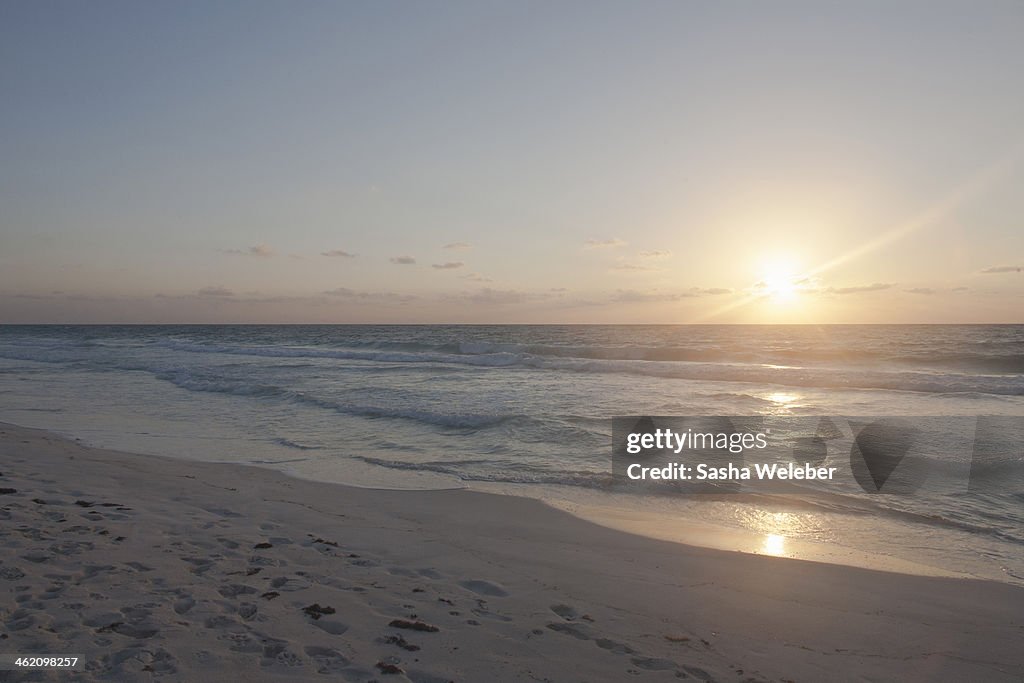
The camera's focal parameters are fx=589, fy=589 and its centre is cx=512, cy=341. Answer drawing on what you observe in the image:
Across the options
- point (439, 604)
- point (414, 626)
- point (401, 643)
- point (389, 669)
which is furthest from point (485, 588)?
point (389, 669)

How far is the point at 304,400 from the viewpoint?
15.7 meters

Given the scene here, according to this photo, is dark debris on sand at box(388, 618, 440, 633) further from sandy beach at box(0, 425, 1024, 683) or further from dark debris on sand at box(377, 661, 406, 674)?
dark debris on sand at box(377, 661, 406, 674)

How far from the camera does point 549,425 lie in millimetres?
11758

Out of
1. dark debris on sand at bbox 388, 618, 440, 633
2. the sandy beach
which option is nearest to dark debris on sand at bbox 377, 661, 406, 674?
the sandy beach

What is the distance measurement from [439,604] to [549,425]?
7.83m

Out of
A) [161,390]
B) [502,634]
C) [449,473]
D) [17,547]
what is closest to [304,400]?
[161,390]

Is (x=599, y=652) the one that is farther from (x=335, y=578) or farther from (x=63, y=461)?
(x=63, y=461)

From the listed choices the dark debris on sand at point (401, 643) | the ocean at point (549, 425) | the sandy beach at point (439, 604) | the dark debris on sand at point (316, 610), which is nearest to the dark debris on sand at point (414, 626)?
the sandy beach at point (439, 604)

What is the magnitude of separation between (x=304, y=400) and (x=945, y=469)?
13832mm

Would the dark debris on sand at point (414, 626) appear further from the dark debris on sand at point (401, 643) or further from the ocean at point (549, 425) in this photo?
the ocean at point (549, 425)

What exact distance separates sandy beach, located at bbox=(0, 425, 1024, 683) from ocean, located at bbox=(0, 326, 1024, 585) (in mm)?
1094

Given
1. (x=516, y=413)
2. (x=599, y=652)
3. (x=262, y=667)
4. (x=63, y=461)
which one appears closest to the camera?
(x=262, y=667)

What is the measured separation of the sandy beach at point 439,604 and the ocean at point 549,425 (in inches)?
43.1

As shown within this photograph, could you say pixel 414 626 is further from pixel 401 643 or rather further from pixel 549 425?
pixel 549 425
